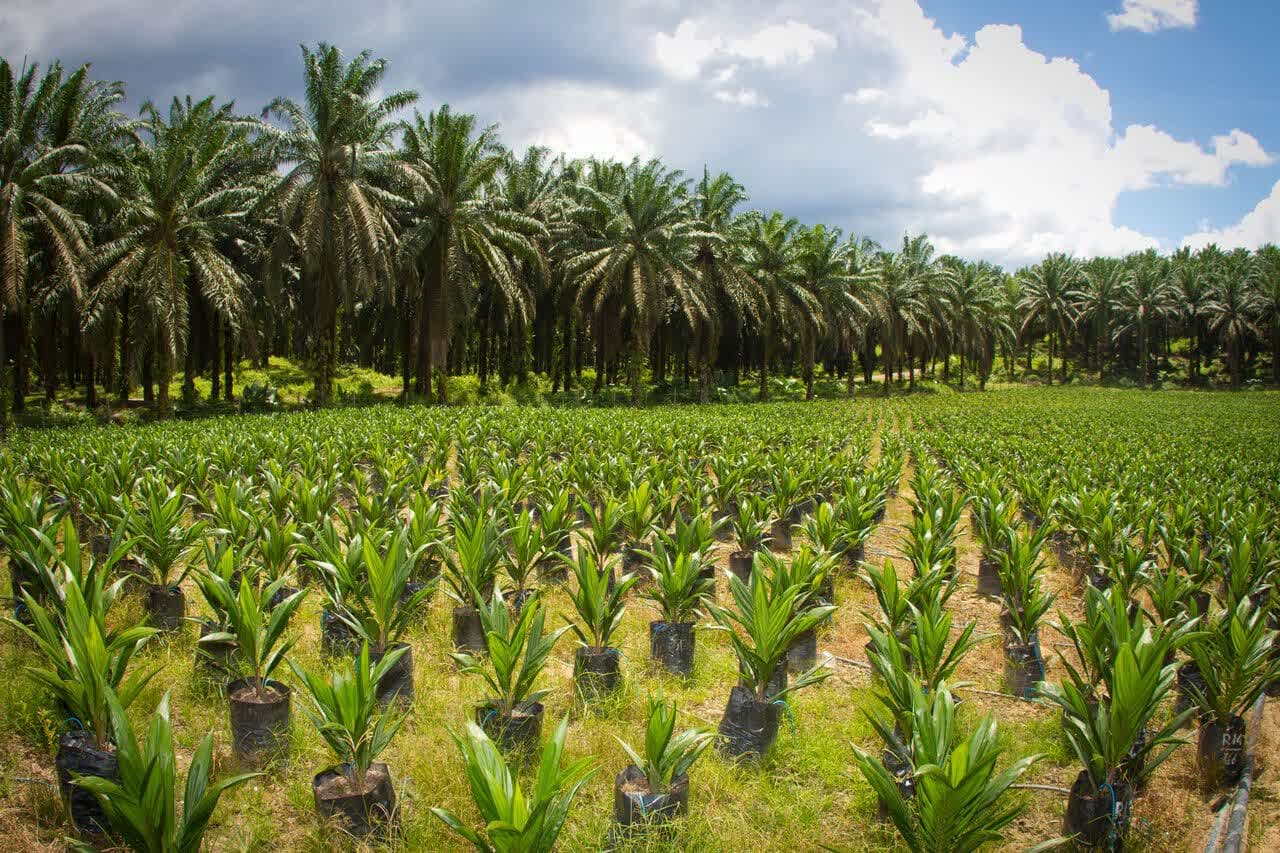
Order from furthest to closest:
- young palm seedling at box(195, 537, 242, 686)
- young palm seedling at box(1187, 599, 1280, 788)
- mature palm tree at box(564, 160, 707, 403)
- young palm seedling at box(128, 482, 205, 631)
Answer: mature palm tree at box(564, 160, 707, 403) → young palm seedling at box(128, 482, 205, 631) → young palm seedling at box(195, 537, 242, 686) → young palm seedling at box(1187, 599, 1280, 788)

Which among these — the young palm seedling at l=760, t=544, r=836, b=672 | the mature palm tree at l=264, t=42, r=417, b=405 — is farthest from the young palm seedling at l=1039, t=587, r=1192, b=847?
the mature palm tree at l=264, t=42, r=417, b=405

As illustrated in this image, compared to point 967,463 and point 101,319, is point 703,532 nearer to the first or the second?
point 967,463

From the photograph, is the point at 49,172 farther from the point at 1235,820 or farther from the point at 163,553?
the point at 1235,820

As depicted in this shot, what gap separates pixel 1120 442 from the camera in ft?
60.7

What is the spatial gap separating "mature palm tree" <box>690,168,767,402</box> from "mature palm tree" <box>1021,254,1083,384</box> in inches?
1674

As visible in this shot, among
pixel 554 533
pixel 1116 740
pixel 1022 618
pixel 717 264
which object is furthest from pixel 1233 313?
pixel 1116 740

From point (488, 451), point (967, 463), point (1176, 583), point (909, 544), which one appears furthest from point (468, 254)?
point (1176, 583)

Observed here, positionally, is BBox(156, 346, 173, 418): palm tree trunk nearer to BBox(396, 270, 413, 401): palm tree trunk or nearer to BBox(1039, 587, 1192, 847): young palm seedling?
BBox(396, 270, 413, 401): palm tree trunk

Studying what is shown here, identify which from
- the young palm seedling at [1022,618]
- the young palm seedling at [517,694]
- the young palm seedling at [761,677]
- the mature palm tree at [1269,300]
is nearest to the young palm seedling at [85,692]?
the young palm seedling at [517,694]

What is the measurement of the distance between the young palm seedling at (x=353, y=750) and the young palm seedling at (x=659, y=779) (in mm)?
1040

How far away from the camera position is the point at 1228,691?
394cm

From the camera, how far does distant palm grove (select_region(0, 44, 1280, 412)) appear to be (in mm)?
21172

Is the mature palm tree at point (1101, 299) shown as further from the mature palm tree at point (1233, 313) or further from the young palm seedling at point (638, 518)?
the young palm seedling at point (638, 518)

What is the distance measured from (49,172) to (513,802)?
88.1ft
